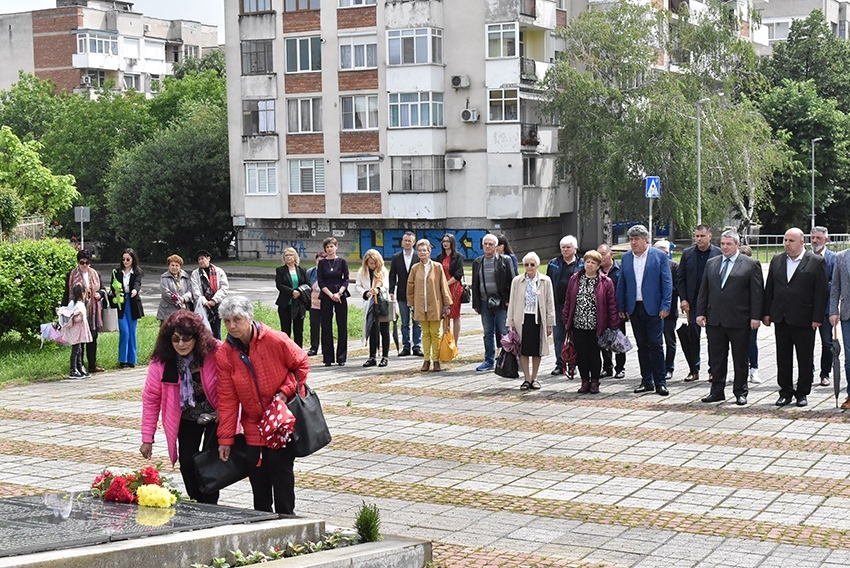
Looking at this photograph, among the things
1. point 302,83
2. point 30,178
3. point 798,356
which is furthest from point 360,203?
point 798,356

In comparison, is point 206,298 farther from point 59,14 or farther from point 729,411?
point 59,14

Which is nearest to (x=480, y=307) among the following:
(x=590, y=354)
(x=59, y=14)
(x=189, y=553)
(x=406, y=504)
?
(x=590, y=354)

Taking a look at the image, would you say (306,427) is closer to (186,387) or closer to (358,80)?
(186,387)

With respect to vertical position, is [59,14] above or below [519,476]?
above

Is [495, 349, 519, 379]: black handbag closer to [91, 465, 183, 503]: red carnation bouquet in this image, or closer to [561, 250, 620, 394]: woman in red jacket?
[561, 250, 620, 394]: woman in red jacket

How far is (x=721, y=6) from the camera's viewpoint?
5200cm

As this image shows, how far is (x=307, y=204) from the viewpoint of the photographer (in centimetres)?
5506

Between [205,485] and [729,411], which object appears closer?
[205,485]

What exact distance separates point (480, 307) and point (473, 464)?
638 centimetres

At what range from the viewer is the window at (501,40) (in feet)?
169

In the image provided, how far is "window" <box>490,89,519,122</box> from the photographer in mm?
51688

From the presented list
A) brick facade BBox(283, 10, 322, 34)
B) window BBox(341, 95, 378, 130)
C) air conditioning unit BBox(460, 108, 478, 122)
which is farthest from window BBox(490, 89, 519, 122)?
brick facade BBox(283, 10, 322, 34)

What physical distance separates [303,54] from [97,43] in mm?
40298

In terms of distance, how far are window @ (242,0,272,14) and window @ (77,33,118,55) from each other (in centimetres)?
3706
